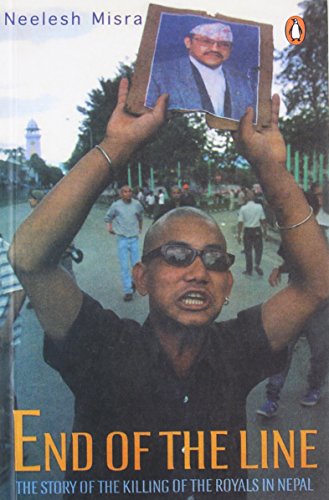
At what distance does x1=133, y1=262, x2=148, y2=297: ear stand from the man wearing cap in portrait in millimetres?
605

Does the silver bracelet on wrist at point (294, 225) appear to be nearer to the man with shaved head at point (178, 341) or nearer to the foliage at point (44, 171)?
the man with shaved head at point (178, 341)

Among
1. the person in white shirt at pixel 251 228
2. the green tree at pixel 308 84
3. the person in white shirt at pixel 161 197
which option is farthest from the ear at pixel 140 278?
the green tree at pixel 308 84

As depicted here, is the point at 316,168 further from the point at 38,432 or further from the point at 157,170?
the point at 38,432

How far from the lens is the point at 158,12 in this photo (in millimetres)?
3107

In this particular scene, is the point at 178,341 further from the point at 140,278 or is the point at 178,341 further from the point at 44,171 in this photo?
the point at 44,171

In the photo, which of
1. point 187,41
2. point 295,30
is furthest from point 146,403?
point 295,30

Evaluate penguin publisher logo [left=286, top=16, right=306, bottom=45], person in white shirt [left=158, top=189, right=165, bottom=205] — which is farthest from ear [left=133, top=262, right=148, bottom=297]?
penguin publisher logo [left=286, top=16, right=306, bottom=45]

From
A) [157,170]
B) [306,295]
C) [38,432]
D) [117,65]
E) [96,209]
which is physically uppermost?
[117,65]

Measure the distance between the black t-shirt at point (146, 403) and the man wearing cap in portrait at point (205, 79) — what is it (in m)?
0.79

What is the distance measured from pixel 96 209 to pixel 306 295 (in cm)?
85

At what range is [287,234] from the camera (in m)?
3.10

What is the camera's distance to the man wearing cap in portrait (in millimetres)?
3098

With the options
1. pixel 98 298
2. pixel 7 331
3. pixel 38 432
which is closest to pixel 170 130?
pixel 98 298

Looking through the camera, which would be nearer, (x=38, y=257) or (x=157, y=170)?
(x=38, y=257)
